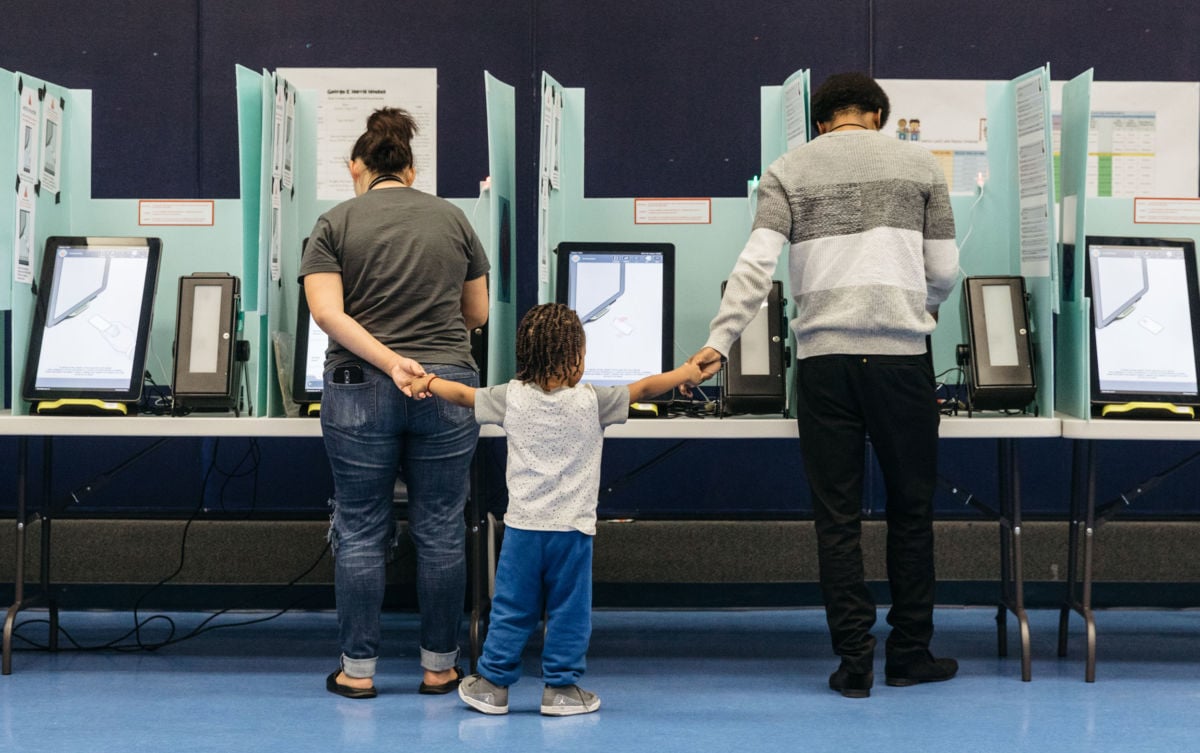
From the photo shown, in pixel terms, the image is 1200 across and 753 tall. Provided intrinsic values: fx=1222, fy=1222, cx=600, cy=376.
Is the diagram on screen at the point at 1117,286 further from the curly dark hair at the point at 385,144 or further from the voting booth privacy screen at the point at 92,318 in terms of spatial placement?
the voting booth privacy screen at the point at 92,318

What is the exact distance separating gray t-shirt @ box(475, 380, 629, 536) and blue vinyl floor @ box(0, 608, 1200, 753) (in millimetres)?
471

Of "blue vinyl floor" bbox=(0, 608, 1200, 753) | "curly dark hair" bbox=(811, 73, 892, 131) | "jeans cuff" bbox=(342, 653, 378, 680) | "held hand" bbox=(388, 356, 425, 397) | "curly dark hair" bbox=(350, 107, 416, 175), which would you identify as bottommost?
"blue vinyl floor" bbox=(0, 608, 1200, 753)

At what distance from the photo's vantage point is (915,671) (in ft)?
9.99

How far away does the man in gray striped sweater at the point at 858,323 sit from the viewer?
2898mm

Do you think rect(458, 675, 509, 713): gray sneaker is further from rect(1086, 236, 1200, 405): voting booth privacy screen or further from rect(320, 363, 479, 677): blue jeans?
rect(1086, 236, 1200, 405): voting booth privacy screen

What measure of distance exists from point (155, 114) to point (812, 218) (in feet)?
8.07

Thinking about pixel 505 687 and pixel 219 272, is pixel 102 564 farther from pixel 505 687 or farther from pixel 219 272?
pixel 505 687

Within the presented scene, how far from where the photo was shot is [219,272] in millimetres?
3514

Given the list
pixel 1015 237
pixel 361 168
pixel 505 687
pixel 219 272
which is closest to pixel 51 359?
pixel 219 272

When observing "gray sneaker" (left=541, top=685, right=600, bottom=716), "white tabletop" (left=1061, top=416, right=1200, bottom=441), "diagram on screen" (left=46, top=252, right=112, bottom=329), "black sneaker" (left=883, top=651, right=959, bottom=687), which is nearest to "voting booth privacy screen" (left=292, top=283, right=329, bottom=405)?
"diagram on screen" (left=46, top=252, right=112, bottom=329)

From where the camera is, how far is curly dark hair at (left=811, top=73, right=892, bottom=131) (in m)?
2.96

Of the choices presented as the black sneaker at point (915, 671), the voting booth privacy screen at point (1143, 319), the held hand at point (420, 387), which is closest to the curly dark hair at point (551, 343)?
the held hand at point (420, 387)

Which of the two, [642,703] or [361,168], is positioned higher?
[361,168]

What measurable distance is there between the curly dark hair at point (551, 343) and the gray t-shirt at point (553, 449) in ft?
0.15
